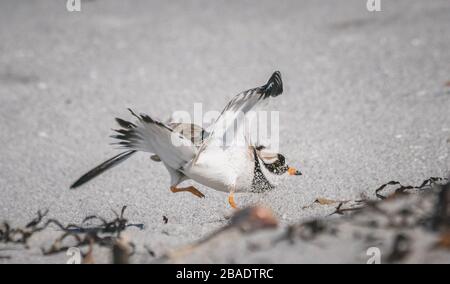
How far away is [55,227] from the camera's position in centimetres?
330

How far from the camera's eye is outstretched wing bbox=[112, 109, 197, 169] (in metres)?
2.92

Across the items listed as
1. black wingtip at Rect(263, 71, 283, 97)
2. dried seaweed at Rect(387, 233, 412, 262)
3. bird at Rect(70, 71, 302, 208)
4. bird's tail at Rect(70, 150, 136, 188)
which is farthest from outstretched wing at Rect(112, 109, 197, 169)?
dried seaweed at Rect(387, 233, 412, 262)

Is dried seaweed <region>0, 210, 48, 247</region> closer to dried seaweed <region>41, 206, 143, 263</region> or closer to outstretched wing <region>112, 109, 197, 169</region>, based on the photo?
dried seaweed <region>41, 206, 143, 263</region>

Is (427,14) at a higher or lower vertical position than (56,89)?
higher

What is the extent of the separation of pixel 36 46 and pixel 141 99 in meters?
2.15

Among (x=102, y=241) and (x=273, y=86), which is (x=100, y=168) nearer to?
(x=102, y=241)

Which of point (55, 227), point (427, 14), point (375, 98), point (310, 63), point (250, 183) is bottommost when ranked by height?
point (55, 227)

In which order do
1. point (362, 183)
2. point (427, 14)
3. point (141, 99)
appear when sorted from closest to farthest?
point (362, 183) < point (141, 99) < point (427, 14)

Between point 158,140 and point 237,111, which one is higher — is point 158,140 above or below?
below

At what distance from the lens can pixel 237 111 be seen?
3045 mm

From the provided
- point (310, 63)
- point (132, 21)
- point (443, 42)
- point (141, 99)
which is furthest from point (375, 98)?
point (132, 21)

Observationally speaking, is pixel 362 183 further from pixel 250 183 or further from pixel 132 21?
pixel 132 21

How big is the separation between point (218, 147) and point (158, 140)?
0.33 metres

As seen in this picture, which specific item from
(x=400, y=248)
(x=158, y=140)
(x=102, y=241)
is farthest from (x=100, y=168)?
(x=400, y=248)
